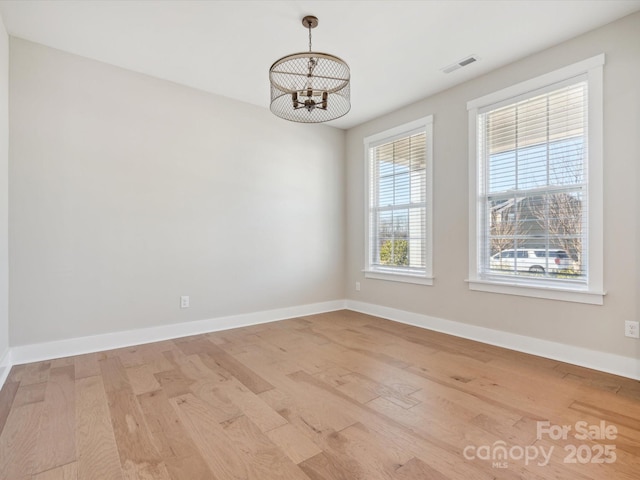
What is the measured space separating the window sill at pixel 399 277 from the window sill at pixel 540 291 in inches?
21.0

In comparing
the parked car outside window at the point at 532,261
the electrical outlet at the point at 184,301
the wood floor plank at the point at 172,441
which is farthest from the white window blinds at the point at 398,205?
the wood floor plank at the point at 172,441

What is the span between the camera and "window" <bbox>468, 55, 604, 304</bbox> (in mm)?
2658

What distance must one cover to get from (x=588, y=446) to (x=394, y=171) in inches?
133

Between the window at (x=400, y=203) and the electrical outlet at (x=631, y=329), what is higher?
the window at (x=400, y=203)

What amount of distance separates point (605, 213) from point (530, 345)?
127 cm

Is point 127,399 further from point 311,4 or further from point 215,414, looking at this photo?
point 311,4

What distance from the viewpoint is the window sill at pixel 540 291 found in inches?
104

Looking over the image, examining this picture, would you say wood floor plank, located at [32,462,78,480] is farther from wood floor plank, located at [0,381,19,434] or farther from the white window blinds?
the white window blinds

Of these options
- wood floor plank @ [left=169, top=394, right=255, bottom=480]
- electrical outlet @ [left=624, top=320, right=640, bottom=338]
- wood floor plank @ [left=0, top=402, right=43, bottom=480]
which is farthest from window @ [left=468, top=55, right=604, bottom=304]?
wood floor plank @ [left=0, top=402, right=43, bottom=480]

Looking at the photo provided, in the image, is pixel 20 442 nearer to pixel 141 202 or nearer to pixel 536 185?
pixel 141 202

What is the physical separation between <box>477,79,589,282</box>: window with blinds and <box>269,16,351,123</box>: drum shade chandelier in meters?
1.68

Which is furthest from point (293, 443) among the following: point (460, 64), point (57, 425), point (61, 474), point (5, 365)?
point (460, 64)

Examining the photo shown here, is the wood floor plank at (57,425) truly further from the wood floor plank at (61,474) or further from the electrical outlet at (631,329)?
the electrical outlet at (631,329)

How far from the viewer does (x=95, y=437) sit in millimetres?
1755
